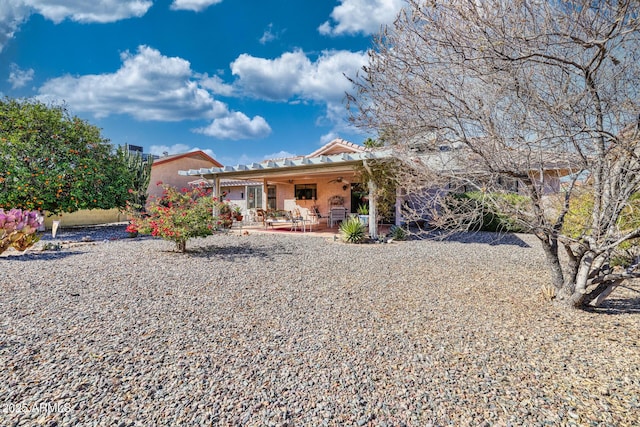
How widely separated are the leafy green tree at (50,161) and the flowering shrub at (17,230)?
258 inches

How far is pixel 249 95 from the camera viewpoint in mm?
19641

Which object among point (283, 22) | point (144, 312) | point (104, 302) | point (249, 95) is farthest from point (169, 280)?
point (249, 95)

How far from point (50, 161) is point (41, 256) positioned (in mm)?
8632

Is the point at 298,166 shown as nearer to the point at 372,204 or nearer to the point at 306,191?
the point at 372,204

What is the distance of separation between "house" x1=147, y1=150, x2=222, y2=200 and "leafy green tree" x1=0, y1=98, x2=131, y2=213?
221 inches

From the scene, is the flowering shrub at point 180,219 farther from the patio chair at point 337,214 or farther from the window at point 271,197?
the window at point 271,197

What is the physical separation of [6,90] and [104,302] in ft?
57.0

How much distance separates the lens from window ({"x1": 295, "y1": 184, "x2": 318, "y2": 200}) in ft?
64.4

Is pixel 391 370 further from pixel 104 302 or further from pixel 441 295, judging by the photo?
pixel 104 302

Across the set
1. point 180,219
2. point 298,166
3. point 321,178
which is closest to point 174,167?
point 321,178

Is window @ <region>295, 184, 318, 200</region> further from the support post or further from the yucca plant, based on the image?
the yucca plant

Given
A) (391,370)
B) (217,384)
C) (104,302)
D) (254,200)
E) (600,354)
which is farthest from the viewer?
(254,200)

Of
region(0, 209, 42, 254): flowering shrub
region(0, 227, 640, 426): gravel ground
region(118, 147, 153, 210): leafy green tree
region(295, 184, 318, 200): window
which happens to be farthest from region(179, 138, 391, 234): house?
region(0, 209, 42, 254): flowering shrub

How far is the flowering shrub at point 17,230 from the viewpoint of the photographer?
822cm
